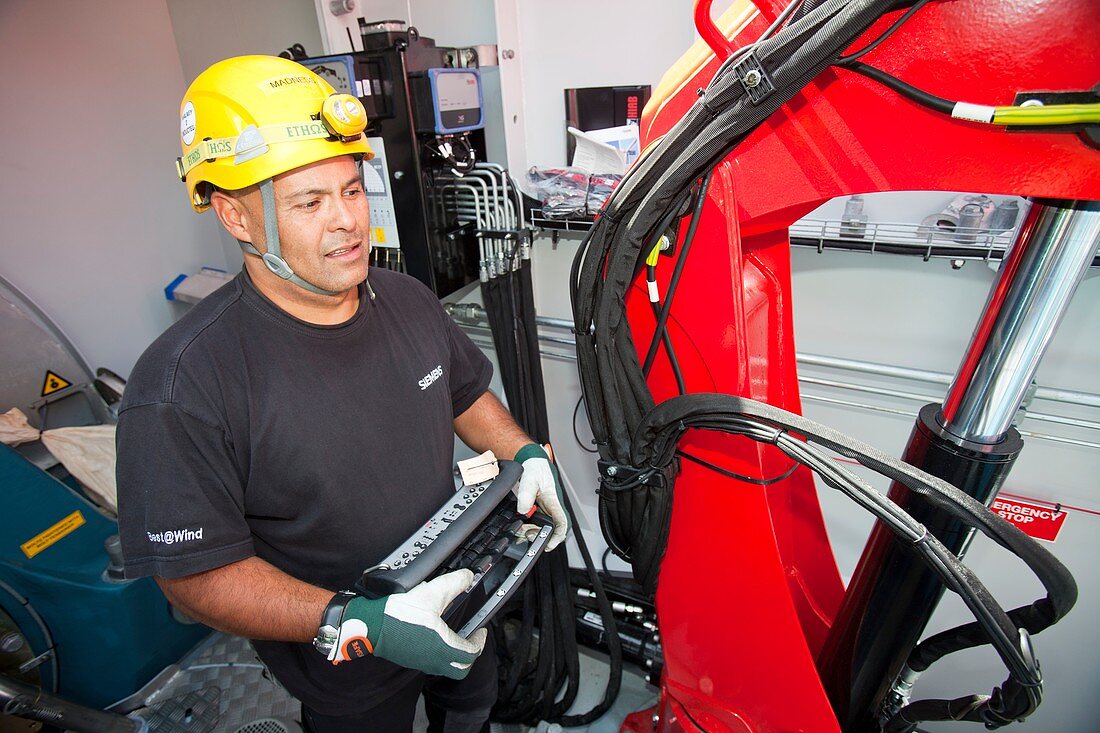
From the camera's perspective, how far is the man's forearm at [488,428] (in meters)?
1.43

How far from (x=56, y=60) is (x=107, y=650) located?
2214 mm

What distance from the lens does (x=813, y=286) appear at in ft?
5.52

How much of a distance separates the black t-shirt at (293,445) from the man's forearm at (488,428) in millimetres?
120

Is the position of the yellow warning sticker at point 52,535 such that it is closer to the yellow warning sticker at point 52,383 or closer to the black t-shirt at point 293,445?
the yellow warning sticker at point 52,383

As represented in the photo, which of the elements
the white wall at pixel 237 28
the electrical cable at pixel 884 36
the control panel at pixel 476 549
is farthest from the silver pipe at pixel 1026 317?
the white wall at pixel 237 28

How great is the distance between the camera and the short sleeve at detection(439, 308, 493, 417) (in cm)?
140

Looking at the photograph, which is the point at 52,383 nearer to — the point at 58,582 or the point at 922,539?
the point at 58,582

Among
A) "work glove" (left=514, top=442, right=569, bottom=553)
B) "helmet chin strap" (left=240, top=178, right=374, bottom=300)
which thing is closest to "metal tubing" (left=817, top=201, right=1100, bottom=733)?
"work glove" (left=514, top=442, right=569, bottom=553)

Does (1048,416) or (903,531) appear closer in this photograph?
(903,531)

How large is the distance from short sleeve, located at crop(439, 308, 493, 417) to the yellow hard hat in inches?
20.1

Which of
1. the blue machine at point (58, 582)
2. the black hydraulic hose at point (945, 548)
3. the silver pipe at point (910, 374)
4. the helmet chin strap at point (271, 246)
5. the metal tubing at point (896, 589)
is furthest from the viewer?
the blue machine at point (58, 582)

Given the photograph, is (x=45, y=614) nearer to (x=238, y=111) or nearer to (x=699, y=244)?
(x=238, y=111)

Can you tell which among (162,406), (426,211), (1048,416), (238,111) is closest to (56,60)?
(426,211)

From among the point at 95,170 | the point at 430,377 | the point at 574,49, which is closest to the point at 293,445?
the point at 430,377
